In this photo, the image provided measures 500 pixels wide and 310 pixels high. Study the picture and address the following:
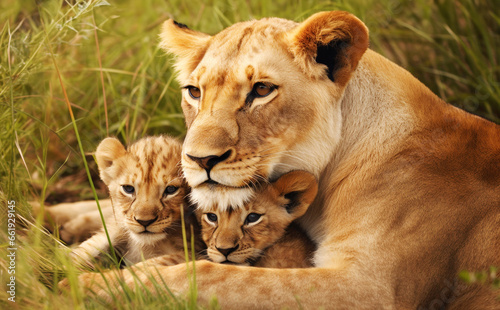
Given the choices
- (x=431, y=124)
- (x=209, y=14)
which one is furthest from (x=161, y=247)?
(x=209, y=14)

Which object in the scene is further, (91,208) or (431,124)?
(91,208)

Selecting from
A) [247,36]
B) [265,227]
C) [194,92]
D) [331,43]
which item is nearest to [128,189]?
[194,92]

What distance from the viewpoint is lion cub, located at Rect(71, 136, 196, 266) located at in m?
2.76

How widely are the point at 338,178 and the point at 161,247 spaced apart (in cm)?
95

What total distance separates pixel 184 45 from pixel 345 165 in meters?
1.07

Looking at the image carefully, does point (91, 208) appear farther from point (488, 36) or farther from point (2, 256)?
point (488, 36)

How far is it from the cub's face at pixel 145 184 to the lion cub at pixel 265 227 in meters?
0.18

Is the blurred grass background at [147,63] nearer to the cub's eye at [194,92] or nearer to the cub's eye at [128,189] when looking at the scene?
the cub's eye at [128,189]

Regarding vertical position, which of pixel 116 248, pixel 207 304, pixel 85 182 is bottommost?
pixel 85 182

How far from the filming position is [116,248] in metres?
3.11

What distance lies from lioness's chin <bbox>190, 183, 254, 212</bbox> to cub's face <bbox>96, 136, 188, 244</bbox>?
24 cm

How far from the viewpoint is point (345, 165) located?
2725mm

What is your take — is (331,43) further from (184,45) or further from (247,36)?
(184,45)

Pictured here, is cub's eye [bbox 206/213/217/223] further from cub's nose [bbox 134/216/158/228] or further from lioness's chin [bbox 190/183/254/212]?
cub's nose [bbox 134/216/158/228]
